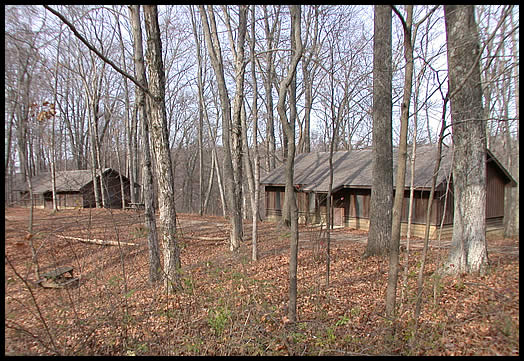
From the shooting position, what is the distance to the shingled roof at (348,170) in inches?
550

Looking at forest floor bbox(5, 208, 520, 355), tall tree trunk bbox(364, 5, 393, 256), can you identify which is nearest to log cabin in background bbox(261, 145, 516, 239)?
tall tree trunk bbox(364, 5, 393, 256)

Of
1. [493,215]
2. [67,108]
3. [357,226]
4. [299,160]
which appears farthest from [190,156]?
[493,215]

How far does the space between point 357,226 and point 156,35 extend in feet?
45.5

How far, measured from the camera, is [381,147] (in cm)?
823

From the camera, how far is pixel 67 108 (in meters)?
29.8

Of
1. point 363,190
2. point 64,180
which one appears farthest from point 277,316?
point 64,180

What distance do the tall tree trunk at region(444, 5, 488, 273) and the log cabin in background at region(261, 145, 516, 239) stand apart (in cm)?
649

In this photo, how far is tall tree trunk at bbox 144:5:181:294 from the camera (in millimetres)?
6141

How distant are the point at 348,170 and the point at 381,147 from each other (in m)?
9.55

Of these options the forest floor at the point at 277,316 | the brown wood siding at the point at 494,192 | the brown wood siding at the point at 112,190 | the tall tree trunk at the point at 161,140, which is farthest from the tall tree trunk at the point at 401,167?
the brown wood siding at the point at 112,190

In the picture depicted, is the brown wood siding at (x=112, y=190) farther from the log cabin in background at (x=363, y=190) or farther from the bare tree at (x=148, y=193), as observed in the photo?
the bare tree at (x=148, y=193)

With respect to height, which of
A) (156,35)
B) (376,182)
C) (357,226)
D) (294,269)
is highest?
(156,35)

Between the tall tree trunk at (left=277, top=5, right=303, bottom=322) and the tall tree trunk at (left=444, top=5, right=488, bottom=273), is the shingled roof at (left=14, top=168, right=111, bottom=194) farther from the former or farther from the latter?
the tall tree trunk at (left=444, top=5, right=488, bottom=273)

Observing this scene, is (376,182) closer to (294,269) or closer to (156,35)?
(294,269)
